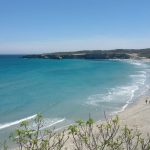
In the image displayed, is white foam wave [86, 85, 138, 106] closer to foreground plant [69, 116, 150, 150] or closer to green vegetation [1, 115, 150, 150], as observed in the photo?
foreground plant [69, 116, 150, 150]

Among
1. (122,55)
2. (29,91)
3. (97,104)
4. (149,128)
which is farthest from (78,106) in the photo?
(122,55)

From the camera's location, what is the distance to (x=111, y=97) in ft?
132

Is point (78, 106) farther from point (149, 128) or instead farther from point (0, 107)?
point (149, 128)

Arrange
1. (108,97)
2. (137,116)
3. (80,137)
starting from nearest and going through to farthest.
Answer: (80,137) < (137,116) < (108,97)

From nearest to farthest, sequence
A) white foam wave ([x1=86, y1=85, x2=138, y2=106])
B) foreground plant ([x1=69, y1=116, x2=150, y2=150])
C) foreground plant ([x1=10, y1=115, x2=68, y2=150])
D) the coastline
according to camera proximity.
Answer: foreground plant ([x1=10, y1=115, x2=68, y2=150]) → foreground plant ([x1=69, y1=116, x2=150, y2=150]) → the coastline → white foam wave ([x1=86, y1=85, x2=138, y2=106])

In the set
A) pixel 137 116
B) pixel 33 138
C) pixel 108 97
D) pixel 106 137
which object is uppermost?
pixel 33 138

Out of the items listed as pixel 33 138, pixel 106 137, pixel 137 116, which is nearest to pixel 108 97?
pixel 137 116

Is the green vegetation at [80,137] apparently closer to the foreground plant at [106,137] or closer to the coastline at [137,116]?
the foreground plant at [106,137]

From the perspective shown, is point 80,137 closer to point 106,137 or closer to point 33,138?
point 106,137

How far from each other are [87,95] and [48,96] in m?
4.56

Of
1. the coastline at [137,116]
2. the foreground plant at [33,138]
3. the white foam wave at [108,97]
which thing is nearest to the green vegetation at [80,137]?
the foreground plant at [33,138]

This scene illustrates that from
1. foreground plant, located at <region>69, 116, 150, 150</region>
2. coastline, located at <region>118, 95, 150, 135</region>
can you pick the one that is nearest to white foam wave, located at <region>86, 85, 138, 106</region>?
coastline, located at <region>118, 95, 150, 135</region>

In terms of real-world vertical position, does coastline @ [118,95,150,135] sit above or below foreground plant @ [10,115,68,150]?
below

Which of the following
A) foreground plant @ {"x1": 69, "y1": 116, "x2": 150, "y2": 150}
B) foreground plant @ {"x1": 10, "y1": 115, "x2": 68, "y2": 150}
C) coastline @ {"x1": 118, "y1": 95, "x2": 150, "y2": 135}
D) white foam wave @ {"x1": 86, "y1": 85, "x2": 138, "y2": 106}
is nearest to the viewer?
foreground plant @ {"x1": 10, "y1": 115, "x2": 68, "y2": 150}
